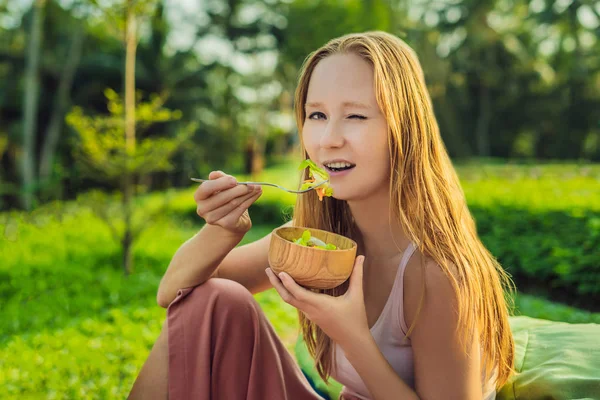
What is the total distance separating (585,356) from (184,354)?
1.44 meters

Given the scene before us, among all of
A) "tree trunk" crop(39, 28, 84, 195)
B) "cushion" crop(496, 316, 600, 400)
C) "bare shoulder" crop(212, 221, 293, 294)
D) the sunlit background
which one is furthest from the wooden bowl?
"tree trunk" crop(39, 28, 84, 195)

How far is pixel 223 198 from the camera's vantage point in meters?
1.59

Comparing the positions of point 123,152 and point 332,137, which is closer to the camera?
point 332,137

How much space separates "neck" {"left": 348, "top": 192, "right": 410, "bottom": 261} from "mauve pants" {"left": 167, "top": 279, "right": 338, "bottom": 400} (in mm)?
432

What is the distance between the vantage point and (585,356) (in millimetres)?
1997

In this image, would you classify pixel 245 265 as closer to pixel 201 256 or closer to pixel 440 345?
pixel 201 256

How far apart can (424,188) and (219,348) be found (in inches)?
31.2

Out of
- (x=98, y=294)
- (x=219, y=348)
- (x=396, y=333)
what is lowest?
(x=98, y=294)

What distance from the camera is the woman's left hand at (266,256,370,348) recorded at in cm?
139

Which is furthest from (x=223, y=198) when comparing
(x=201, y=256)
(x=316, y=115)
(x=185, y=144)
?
(x=185, y=144)

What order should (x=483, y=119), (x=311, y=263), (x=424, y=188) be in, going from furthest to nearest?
(x=483, y=119)
(x=424, y=188)
(x=311, y=263)

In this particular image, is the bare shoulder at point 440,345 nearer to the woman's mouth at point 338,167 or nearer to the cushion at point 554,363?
the woman's mouth at point 338,167

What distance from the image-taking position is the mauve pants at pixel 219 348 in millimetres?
1672

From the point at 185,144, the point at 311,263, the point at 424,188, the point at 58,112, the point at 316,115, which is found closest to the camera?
the point at 311,263
